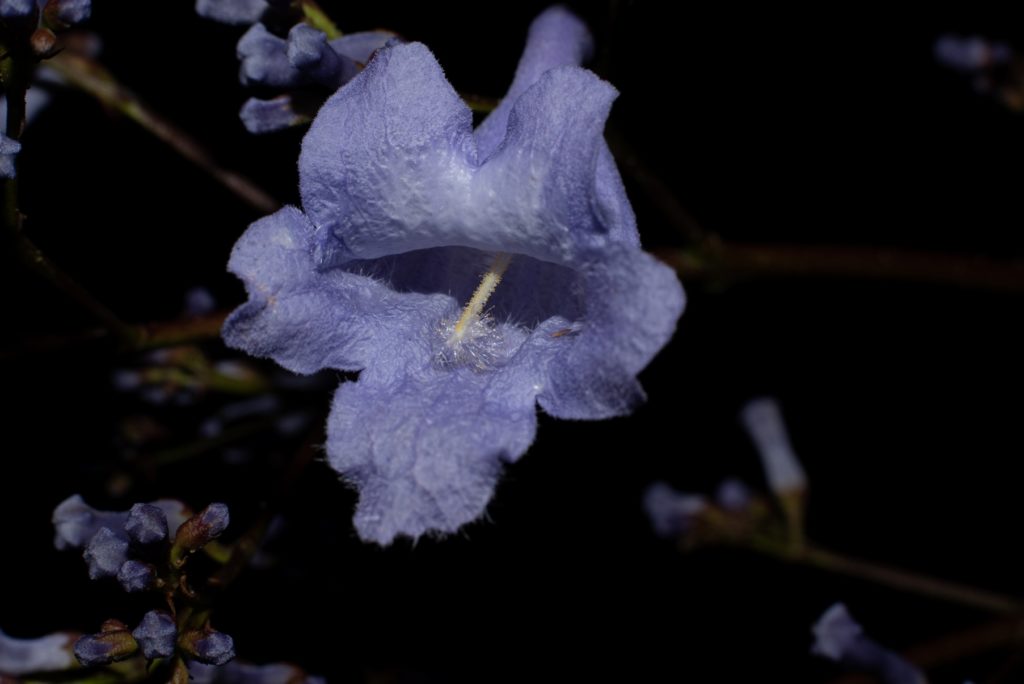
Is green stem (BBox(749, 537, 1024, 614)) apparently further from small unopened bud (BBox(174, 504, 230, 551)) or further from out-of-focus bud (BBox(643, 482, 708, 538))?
small unopened bud (BBox(174, 504, 230, 551))

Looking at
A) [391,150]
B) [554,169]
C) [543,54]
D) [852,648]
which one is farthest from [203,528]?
[852,648]

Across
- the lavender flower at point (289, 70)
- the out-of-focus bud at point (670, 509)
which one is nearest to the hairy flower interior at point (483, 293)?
the lavender flower at point (289, 70)

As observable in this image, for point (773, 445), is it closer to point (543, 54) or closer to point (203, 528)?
point (543, 54)

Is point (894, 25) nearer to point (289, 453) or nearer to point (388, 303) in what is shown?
point (388, 303)

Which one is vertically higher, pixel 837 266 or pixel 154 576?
pixel 837 266

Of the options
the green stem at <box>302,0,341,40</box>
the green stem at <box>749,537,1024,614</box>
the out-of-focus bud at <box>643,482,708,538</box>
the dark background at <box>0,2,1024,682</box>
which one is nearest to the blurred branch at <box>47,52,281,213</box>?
the dark background at <box>0,2,1024,682</box>

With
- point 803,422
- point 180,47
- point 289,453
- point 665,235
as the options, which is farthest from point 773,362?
point 180,47
